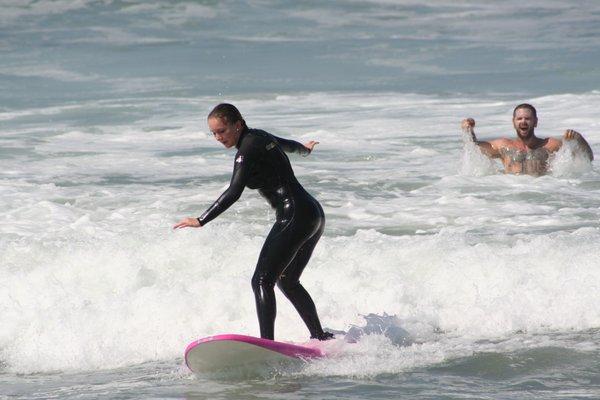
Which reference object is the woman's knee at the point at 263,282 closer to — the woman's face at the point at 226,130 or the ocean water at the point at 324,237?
the ocean water at the point at 324,237

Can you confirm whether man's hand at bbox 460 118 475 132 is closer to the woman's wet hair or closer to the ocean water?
the ocean water

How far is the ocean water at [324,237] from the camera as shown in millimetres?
7277

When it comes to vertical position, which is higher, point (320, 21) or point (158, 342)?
point (320, 21)

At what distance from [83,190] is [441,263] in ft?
18.1

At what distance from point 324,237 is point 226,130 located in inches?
165

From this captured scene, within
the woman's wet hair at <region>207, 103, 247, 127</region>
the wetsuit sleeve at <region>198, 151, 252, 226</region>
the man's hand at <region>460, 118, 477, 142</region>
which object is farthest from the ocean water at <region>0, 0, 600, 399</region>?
the woman's wet hair at <region>207, 103, 247, 127</region>

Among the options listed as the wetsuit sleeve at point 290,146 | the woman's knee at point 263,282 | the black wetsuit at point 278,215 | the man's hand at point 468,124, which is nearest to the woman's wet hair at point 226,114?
the black wetsuit at point 278,215

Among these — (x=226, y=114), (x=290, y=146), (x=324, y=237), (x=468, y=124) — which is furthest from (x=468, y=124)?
(x=226, y=114)

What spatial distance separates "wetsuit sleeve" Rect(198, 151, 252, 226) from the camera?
6652 millimetres

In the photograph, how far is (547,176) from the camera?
13.6m

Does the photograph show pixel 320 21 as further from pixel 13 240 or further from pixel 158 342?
pixel 158 342

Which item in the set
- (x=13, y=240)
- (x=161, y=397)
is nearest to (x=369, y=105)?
(x=13, y=240)

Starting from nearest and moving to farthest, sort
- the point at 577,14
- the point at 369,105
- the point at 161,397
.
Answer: the point at 161,397 < the point at 369,105 < the point at 577,14

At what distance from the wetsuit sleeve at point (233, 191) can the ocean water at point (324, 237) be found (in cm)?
106
